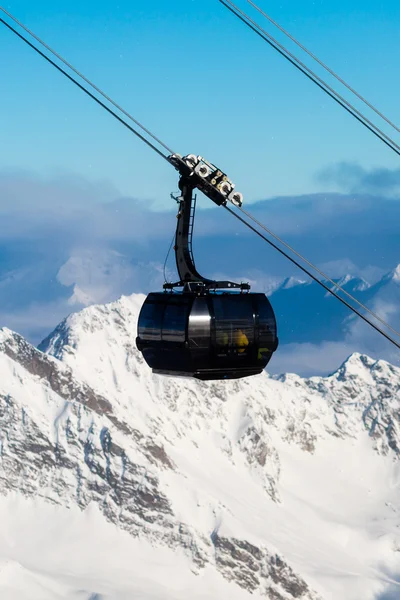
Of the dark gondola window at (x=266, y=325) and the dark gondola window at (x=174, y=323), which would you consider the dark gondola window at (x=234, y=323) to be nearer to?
the dark gondola window at (x=266, y=325)

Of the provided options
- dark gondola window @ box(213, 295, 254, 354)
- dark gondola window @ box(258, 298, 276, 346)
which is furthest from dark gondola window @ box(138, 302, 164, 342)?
dark gondola window @ box(258, 298, 276, 346)

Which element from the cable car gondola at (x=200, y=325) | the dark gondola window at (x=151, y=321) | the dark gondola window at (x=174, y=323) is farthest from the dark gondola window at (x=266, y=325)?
the dark gondola window at (x=151, y=321)

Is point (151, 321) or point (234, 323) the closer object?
point (234, 323)

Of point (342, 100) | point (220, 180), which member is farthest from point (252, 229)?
point (342, 100)

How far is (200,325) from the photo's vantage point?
24.9 meters

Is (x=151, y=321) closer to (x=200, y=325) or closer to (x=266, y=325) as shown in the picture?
(x=200, y=325)

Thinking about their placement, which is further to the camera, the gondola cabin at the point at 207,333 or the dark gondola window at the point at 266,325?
the dark gondola window at the point at 266,325

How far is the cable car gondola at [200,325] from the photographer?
2497 centimetres

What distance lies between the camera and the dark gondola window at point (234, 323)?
25.1 m

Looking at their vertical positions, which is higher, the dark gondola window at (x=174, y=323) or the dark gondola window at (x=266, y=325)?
the dark gondola window at (x=266, y=325)

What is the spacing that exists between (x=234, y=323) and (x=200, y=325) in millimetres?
971

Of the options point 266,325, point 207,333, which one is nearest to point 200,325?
point 207,333

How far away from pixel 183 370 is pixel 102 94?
7.85 m

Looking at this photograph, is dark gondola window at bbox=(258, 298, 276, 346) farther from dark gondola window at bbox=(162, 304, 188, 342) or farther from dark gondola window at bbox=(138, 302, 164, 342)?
dark gondola window at bbox=(138, 302, 164, 342)
